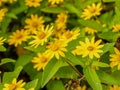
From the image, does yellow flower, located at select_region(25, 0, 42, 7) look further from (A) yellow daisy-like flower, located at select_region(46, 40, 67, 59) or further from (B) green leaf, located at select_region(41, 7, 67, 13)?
(A) yellow daisy-like flower, located at select_region(46, 40, 67, 59)

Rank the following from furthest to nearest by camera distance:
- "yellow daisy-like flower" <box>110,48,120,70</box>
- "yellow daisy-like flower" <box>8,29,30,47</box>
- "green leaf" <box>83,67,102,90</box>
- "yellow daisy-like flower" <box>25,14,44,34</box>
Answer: "yellow daisy-like flower" <box>25,14,44,34</box> < "yellow daisy-like flower" <box>8,29,30,47</box> < "yellow daisy-like flower" <box>110,48,120,70</box> < "green leaf" <box>83,67,102,90</box>

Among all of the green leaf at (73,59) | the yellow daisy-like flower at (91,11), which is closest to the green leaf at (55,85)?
the green leaf at (73,59)

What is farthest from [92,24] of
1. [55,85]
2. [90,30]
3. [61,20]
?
[55,85]

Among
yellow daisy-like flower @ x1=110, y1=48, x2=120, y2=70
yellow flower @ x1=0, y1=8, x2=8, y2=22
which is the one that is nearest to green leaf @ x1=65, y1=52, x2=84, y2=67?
yellow daisy-like flower @ x1=110, y1=48, x2=120, y2=70

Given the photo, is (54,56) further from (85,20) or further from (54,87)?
(85,20)

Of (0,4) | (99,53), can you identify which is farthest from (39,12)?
(99,53)

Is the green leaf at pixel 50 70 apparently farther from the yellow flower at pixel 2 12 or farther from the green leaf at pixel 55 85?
the yellow flower at pixel 2 12
